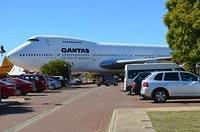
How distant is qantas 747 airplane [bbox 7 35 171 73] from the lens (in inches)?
4031

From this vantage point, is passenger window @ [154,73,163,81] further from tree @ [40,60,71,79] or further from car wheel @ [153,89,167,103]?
tree @ [40,60,71,79]

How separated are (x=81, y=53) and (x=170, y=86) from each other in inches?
3070

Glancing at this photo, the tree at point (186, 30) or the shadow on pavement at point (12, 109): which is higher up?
the tree at point (186, 30)

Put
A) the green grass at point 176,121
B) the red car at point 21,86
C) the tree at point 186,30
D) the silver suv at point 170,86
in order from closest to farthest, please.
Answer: the green grass at point 176,121
the tree at point 186,30
the silver suv at point 170,86
the red car at point 21,86

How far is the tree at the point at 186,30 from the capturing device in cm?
2545

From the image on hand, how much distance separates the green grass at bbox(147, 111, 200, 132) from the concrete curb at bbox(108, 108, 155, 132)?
23 centimetres

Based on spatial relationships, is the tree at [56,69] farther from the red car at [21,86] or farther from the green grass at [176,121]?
the green grass at [176,121]

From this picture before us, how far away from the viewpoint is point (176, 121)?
1773 cm

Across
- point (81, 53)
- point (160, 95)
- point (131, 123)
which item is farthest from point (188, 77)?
point (81, 53)

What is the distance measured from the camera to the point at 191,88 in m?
28.6

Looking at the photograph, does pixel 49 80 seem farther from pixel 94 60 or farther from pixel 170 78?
pixel 94 60

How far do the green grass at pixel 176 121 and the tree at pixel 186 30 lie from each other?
5.10m

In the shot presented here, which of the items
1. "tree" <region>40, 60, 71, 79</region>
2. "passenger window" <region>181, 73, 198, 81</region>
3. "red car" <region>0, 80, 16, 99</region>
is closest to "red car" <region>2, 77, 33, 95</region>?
"red car" <region>0, 80, 16, 99</region>

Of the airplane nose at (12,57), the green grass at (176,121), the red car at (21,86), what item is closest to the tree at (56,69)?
the airplane nose at (12,57)
